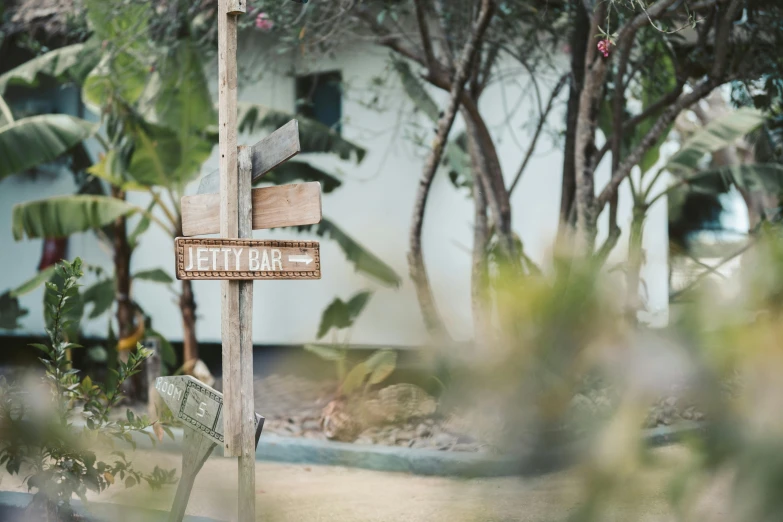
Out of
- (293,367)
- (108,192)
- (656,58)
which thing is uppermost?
(656,58)

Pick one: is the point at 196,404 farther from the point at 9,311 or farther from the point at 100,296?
the point at 9,311

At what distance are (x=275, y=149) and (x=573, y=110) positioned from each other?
15.0 feet

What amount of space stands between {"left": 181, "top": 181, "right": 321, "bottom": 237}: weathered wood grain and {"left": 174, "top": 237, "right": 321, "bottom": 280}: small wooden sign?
4.6 inches

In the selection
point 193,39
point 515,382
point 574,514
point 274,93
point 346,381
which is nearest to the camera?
point 574,514

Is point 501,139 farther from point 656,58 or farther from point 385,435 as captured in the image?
point 385,435

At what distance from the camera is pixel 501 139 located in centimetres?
930

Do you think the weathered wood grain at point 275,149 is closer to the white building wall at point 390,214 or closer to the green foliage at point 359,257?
the green foliage at point 359,257

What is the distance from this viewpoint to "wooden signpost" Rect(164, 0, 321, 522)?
339 cm

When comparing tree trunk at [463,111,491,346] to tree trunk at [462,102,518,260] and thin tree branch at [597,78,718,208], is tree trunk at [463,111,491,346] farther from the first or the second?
thin tree branch at [597,78,718,208]

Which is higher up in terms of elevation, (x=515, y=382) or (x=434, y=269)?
(x=515, y=382)

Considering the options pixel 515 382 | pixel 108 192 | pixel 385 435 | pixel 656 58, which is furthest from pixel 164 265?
pixel 515 382

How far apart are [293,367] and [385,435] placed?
2937 mm

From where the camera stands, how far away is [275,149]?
11.3 feet

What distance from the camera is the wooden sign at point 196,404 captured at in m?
3.55
